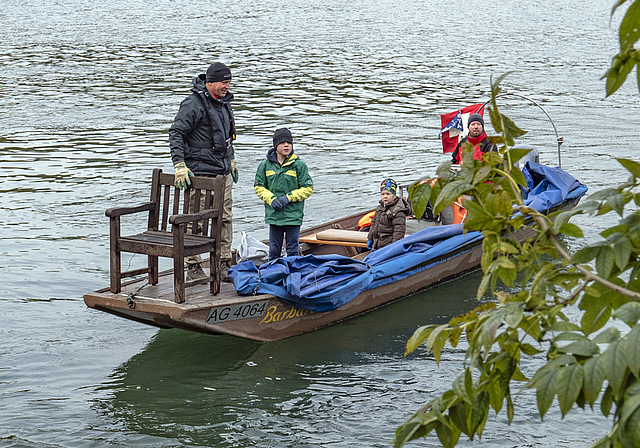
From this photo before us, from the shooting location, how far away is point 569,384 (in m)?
1.64

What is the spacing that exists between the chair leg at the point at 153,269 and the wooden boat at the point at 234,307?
0.06m

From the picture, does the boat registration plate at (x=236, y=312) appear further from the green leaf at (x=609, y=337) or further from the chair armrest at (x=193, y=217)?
the green leaf at (x=609, y=337)

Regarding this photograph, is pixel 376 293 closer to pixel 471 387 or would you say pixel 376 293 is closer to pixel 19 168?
pixel 471 387

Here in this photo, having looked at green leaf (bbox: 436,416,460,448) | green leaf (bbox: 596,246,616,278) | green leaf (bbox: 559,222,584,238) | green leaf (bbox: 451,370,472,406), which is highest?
green leaf (bbox: 559,222,584,238)

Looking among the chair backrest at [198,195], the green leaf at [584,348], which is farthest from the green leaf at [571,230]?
the chair backrest at [198,195]

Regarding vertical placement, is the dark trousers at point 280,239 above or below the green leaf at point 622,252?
below

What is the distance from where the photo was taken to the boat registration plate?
7027 mm

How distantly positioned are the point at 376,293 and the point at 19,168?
10.0m

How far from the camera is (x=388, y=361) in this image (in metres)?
7.70

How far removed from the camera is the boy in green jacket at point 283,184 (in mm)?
8086

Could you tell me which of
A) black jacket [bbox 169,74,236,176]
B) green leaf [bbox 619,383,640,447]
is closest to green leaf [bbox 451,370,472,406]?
green leaf [bbox 619,383,640,447]

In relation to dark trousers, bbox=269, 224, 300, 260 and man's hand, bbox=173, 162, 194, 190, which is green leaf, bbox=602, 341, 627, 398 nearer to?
man's hand, bbox=173, 162, 194, 190

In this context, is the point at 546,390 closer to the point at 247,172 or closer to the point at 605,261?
the point at 605,261

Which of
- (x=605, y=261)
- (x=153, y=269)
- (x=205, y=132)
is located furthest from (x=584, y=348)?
(x=205, y=132)
